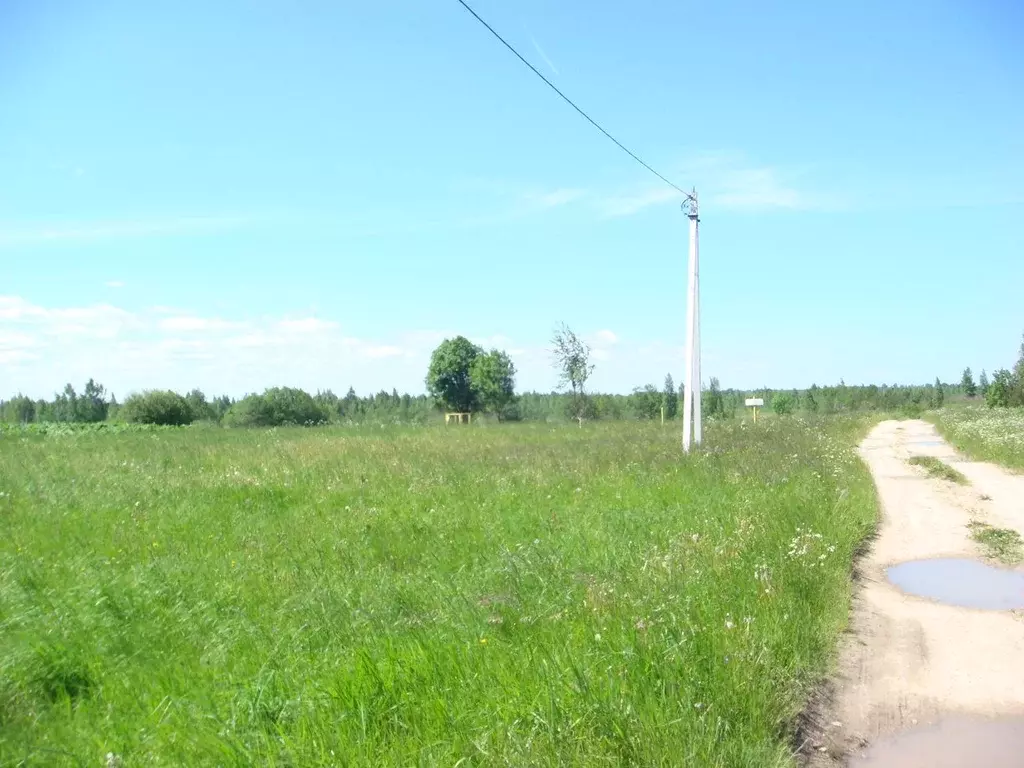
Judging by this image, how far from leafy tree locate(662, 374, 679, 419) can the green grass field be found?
49037 mm

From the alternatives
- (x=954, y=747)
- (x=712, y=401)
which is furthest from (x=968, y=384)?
(x=954, y=747)

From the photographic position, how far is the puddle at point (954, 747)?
13.2 feet

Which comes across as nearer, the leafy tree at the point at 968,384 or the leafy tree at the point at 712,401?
the leafy tree at the point at 712,401

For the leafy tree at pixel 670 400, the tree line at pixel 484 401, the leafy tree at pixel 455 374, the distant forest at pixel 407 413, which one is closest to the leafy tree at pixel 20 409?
the distant forest at pixel 407 413

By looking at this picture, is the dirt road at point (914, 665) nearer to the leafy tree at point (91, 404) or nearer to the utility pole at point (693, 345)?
the utility pole at point (693, 345)

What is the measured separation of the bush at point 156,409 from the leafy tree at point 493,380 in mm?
24107

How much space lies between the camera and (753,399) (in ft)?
111

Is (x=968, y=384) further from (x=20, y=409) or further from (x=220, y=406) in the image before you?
(x=20, y=409)

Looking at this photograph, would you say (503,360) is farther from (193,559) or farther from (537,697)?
(537,697)

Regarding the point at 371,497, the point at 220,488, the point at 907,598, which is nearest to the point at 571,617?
the point at 907,598

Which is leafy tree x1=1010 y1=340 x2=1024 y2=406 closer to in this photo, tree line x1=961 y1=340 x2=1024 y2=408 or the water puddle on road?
tree line x1=961 y1=340 x2=1024 y2=408

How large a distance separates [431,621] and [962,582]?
529 centimetres

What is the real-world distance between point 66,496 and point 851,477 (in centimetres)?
1333

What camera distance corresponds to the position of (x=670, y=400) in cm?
6419
